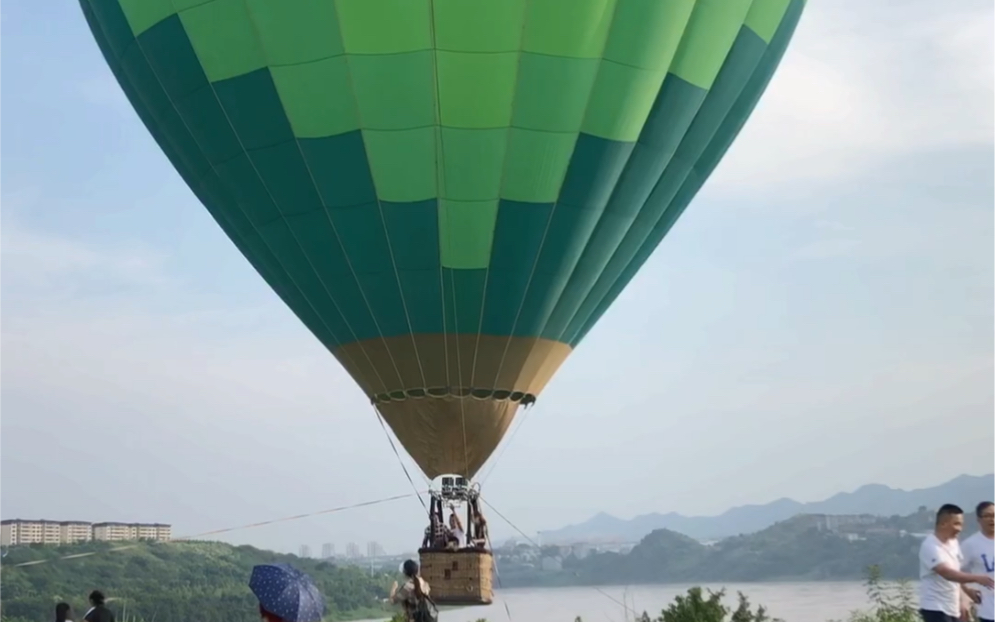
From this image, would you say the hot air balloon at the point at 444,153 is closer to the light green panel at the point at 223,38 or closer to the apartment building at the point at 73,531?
the light green panel at the point at 223,38

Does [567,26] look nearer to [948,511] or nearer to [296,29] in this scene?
[296,29]

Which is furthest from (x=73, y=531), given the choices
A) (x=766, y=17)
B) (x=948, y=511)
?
(x=948, y=511)


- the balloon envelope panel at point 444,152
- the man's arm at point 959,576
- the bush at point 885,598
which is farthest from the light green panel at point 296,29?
the man's arm at point 959,576

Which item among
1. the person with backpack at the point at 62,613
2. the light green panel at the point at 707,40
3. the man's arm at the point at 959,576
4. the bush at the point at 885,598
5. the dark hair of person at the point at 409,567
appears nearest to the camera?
the man's arm at the point at 959,576

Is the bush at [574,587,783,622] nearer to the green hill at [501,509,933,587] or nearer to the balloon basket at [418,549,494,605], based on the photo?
the balloon basket at [418,549,494,605]

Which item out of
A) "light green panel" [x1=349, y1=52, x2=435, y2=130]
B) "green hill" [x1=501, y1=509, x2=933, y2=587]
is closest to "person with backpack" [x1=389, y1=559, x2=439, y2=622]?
"light green panel" [x1=349, y1=52, x2=435, y2=130]
